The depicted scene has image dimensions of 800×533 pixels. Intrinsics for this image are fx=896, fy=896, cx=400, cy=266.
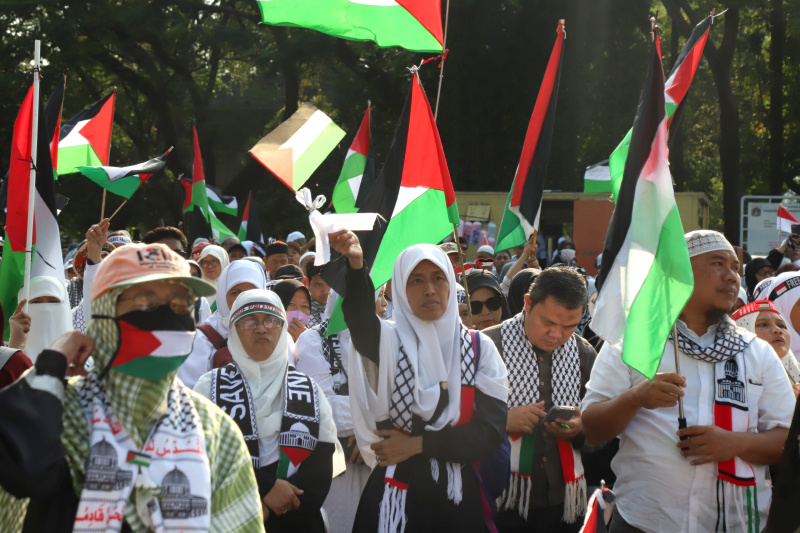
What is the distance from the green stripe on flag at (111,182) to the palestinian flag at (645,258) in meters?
4.71

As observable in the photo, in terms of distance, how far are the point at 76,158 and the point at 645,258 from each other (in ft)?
18.5

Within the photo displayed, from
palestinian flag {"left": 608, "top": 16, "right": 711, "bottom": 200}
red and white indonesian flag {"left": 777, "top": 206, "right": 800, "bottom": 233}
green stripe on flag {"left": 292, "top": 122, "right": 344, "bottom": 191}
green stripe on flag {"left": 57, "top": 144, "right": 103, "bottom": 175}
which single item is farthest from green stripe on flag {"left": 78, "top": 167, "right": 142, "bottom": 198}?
red and white indonesian flag {"left": 777, "top": 206, "right": 800, "bottom": 233}

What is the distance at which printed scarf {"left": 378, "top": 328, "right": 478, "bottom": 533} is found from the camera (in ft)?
10.9

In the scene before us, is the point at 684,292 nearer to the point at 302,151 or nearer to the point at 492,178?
the point at 302,151

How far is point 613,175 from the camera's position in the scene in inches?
168

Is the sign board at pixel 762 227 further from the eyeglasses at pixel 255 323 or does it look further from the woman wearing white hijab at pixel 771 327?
the eyeglasses at pixel 255 323

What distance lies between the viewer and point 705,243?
3590 mm

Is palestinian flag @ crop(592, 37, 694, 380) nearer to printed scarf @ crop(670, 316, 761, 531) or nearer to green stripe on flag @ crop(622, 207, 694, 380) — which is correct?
green stripe on flag @ crop(622, 207, 694, 380)

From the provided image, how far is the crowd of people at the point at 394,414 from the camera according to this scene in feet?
7.28

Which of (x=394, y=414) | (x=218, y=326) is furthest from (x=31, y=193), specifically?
(x=394, y=414)

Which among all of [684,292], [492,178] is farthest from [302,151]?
[492,178]

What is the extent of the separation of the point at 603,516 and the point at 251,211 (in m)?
10.1

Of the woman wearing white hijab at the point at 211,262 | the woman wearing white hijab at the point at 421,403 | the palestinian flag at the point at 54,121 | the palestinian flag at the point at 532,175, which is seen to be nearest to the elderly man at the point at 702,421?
the woman wearing white hijab at the point at 421,403

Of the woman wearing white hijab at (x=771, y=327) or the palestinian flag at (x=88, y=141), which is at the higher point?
the palestinian flag at (x=88, y=141)
